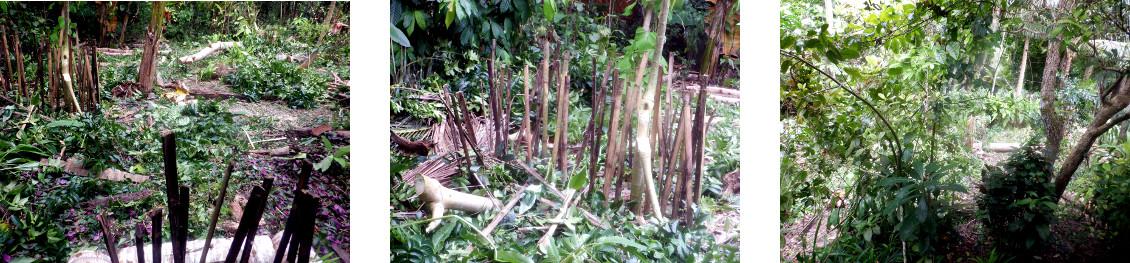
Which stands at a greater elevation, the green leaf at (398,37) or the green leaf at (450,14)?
the green leaf at (450,14)

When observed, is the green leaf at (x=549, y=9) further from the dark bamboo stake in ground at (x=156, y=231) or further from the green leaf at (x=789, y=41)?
the dark bamboo stake in ground at (x=156, y=231)

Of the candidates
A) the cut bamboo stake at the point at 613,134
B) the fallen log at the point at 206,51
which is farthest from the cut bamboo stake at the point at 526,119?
the fallen log at the point at 206,51

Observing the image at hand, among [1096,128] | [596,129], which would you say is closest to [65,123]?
[596,129]

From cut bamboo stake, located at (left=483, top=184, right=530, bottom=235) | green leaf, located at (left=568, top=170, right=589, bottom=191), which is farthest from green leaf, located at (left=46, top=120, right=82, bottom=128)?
green leaf, located at (left=568, top=170, right=589, bottom=191)

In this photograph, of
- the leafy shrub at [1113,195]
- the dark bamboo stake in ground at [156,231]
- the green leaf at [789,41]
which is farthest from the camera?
the green leaf at [789,41]

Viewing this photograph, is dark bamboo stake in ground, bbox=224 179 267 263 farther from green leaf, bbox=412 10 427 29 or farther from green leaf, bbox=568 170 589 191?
green leaf, bbox=568 170 589 191

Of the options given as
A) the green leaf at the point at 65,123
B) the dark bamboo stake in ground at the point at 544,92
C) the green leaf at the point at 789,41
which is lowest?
the green leaf at the point at 65,123

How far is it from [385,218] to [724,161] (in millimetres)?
980

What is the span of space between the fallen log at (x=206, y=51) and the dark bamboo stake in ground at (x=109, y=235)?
0.44 m

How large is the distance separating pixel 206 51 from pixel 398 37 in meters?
0.50

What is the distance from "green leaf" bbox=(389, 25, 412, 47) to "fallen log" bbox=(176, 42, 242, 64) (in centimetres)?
41

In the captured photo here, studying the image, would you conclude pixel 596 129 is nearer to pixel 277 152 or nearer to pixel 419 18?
pixel 419 18

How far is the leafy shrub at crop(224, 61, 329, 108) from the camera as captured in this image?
1.88m

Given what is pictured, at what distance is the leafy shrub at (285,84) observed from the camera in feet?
6.16
